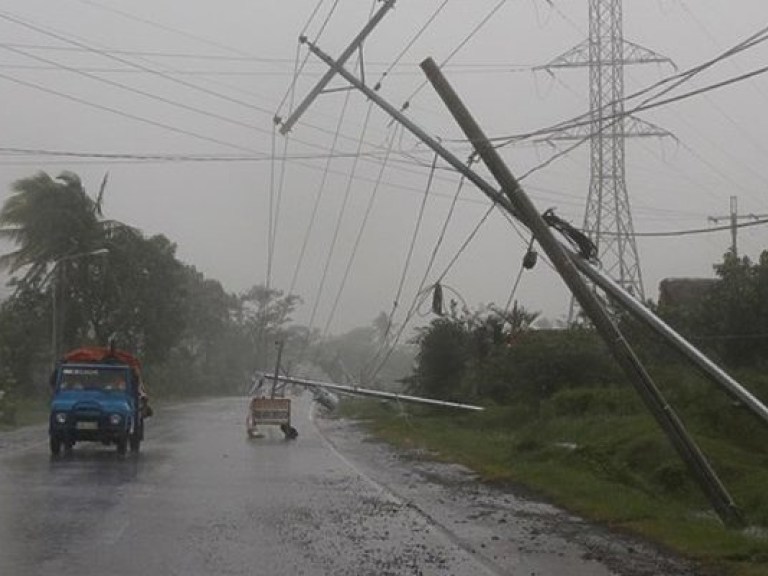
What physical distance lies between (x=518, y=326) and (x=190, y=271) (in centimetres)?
5504

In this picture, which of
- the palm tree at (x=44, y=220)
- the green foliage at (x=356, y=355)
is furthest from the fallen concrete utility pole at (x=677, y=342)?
the green foliage at (x=356, y=355)

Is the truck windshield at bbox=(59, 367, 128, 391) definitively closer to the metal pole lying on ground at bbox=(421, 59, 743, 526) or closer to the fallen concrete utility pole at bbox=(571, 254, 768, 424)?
the metal pole lying on ground at bbox=(421, 59, 743, 526)

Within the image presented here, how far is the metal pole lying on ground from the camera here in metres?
16.0

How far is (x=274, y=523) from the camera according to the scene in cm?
1480

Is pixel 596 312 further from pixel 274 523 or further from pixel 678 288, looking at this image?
pixel 678 288

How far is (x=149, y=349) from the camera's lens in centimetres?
7038

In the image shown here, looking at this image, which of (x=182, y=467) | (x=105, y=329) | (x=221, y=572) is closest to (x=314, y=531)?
(x=221, y=572)

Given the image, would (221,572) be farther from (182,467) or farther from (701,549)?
(182,467)

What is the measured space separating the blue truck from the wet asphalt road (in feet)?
2.56

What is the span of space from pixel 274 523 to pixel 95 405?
1253 centimetres

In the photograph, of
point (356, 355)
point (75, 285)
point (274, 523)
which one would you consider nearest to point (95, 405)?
point (274, 523)

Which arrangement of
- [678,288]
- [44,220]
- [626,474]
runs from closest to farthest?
[626,474], [678,288], [44,220]

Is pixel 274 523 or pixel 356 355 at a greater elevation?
pixel 356 355

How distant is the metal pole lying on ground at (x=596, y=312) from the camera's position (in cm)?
1605
